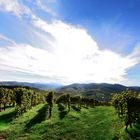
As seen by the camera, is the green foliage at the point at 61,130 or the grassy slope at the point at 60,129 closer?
the grassy slope at the point at 60,129

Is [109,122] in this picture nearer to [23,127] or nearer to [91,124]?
[91,124]

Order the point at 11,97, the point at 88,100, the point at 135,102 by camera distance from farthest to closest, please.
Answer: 1. the point at 88,100
2. the point at 11,97
3. the point at 135,102

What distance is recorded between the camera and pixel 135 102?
72.8 meters

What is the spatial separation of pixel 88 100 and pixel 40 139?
10875 cm

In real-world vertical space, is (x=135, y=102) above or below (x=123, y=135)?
above

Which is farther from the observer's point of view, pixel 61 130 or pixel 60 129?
pixel 60 129

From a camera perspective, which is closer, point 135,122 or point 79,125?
point 135,122

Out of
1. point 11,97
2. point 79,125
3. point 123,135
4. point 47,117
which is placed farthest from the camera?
point 11,97

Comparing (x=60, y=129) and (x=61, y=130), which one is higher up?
(x=60, y=129)

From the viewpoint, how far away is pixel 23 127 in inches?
3346

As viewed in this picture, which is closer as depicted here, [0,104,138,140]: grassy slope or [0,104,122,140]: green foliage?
[0,104,138,140]: grassy slope

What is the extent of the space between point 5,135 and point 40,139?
1228cm

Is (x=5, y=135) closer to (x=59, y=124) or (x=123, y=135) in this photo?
(x=59, y=124)

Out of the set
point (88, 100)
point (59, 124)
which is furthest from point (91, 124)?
point (88, 100)
